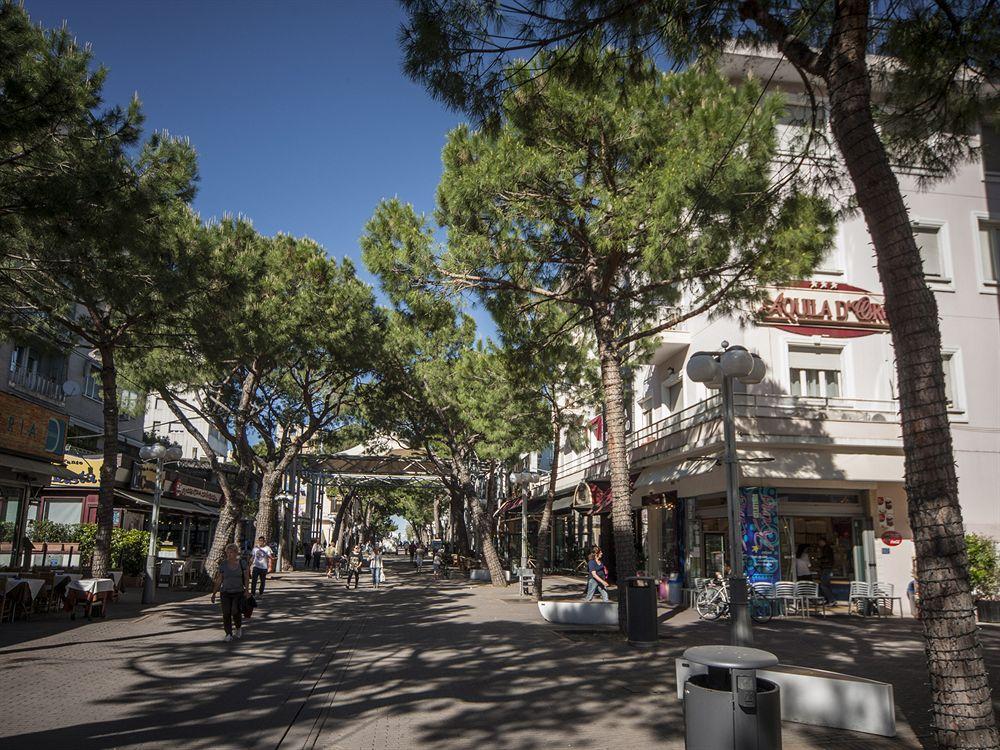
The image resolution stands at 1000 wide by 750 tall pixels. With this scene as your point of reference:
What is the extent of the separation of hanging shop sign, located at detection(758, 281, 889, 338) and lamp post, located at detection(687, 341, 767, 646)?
383 inches

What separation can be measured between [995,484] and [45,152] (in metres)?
21.5

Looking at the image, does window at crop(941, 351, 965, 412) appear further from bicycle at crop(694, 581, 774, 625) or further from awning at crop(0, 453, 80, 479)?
awning at crop(0, 453, 80, 479)

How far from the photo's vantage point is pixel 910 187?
19641 mm

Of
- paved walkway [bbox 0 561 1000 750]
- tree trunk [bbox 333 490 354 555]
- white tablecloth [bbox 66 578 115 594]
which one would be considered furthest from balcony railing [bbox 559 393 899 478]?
tree trunk [bbox 333 490 354 555]

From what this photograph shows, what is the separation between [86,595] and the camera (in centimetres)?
1383

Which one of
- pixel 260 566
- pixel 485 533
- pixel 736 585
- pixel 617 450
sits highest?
pixel 617 450

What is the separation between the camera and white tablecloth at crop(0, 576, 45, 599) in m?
13.1

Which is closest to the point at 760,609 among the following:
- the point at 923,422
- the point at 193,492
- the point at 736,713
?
the point at 923,422

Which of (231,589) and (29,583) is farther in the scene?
(29,583)

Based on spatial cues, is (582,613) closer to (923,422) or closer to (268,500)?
(923,422)

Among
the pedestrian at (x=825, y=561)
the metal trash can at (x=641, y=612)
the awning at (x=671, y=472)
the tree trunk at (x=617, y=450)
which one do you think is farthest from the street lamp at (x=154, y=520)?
the pedestrian at (x=825, y=561)

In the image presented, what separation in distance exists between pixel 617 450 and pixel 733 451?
12.4 ft

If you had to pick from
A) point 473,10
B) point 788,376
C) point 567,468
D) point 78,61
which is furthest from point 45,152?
point 567,468

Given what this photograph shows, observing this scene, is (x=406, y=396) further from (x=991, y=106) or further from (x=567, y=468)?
(x=991, y=106)
